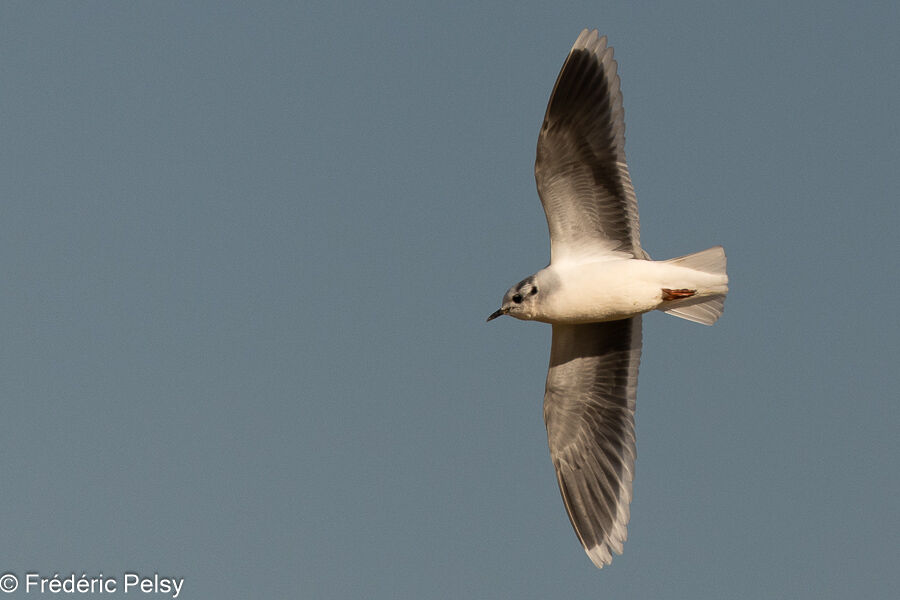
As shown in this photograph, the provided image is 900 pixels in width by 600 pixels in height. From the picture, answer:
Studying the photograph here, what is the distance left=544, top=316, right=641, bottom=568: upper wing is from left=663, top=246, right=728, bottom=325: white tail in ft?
1.95

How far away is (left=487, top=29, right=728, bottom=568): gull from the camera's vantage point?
32.7 feet

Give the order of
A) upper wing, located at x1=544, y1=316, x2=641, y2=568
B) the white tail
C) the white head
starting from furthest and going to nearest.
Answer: upper wing, located at x1=544, y1=316, x2=641, y2=568 < the white head < the white tail

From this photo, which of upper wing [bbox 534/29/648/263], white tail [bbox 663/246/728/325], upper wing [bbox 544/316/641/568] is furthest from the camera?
upper wing [bbox 544/316/641/568]

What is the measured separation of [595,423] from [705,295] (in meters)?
1.62

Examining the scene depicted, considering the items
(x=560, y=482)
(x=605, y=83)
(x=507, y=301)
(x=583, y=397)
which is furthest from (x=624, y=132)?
(x=560, y=482)

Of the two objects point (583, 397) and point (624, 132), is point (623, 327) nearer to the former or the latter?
point (583, 397)

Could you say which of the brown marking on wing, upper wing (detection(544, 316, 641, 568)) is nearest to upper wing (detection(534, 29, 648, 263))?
the brown marking on wing

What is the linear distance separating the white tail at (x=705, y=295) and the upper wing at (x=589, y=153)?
42cm

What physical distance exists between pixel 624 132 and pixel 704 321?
180cm

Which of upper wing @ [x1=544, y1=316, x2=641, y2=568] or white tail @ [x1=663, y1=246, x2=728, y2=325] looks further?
upper wing @ [x1=544, y1=316, x2=641, y2=568]

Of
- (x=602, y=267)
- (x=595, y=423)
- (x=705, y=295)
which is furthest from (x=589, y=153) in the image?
(x=595, y=423)

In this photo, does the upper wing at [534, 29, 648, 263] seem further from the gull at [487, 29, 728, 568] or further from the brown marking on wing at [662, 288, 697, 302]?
the brown marking on wing at [662, 288, 697, 302]

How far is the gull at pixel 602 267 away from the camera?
9969 mm

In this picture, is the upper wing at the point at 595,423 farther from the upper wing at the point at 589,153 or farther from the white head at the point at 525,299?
the upper wing at the point at 589,153
